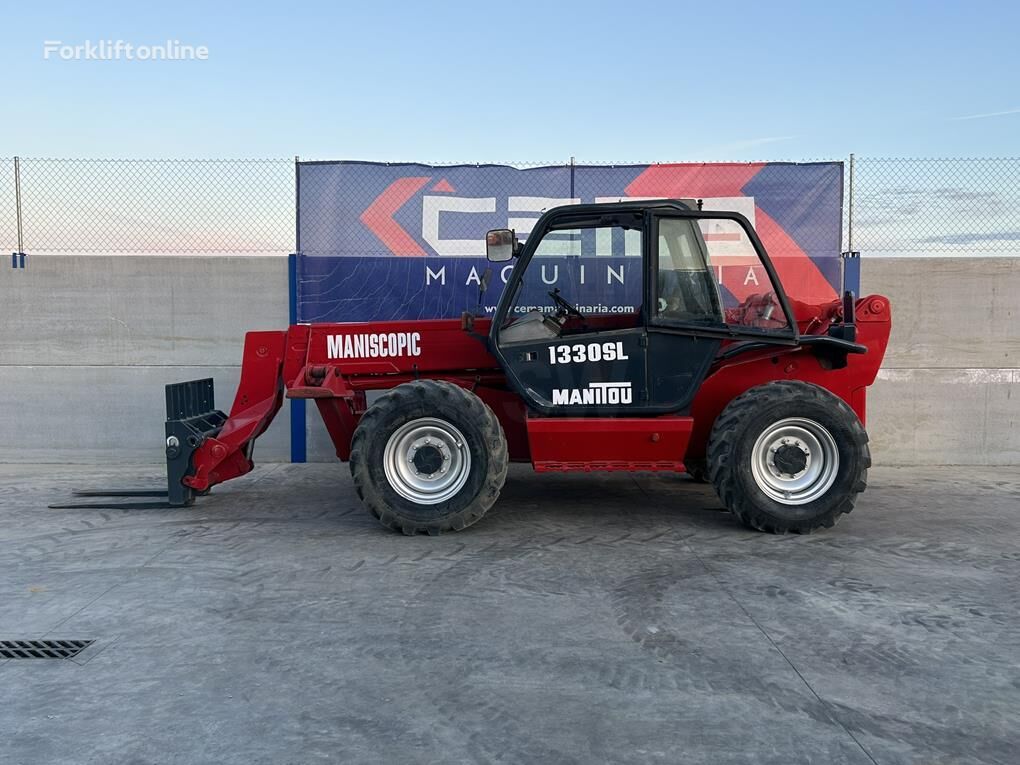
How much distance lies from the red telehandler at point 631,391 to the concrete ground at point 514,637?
40 centimetres

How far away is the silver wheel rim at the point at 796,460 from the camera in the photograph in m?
6.27

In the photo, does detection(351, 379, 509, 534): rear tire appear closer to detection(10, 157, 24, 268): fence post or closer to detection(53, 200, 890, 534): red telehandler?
detection(53, 200, 890, 534): red telehandler

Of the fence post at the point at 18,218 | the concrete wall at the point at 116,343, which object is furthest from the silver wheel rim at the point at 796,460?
the fence post at the point at 18,218

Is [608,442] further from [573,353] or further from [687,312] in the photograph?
[687,312]

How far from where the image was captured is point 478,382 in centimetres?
695

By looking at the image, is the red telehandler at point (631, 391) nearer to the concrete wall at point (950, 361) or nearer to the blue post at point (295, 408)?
the blue post at point (295, 408)

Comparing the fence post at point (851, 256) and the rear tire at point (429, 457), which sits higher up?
the fence post at point (851, 256)

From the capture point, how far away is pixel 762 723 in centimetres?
342

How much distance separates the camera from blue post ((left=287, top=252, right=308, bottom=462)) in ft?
30.3

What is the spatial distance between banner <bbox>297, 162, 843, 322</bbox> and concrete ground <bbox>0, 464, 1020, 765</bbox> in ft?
9.78

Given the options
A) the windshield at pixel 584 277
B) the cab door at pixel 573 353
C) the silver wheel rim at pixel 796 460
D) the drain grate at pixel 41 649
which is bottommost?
the drain grate at pixel 41 649

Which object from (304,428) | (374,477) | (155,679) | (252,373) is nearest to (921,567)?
(374,477)

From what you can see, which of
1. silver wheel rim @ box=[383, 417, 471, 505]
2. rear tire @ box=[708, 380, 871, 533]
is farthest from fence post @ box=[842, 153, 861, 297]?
silver wheel rim @ box=[383, 417, 471, 505]

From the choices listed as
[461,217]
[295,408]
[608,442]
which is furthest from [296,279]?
[608,442]
